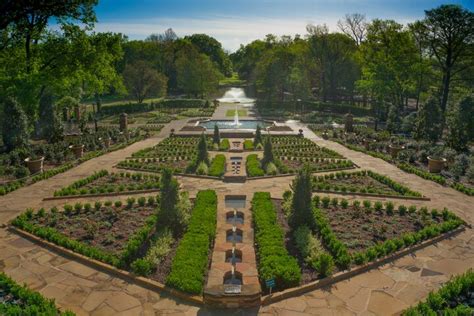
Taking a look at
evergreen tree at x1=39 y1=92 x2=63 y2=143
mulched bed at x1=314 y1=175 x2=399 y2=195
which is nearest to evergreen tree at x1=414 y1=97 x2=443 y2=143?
mulched bed at x1=314 y1=175 x2=399 y2=195

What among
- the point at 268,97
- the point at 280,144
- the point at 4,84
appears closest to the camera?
the point at 4,84

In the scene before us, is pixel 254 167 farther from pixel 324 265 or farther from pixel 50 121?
pixel 50 121

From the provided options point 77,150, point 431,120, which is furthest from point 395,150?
point 77,150

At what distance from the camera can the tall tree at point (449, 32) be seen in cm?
3128

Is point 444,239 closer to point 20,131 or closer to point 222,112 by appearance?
point 20,131

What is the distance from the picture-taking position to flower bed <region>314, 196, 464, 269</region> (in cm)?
976

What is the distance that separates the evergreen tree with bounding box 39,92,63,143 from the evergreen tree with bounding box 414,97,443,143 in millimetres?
24164

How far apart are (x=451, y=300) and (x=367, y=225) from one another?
405 cm

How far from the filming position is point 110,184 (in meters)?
16.2

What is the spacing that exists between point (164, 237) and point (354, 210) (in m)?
6.81

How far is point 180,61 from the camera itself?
54.5m

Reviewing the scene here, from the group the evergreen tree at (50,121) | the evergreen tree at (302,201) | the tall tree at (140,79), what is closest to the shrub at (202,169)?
the evergreen tree at (302,201)

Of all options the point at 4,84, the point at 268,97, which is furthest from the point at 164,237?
the point at 268,97

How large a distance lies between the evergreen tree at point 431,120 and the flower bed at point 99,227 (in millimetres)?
18964
